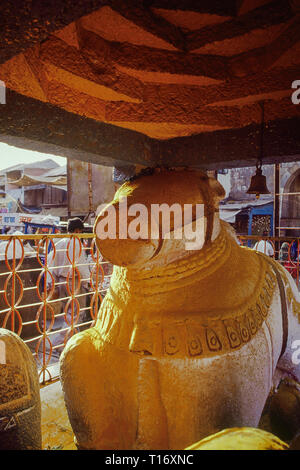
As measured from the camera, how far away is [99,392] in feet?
4.74

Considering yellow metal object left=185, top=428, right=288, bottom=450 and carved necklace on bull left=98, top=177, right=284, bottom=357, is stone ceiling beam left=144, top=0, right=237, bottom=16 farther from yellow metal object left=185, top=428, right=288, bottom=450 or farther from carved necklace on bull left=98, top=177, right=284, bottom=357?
yellow metal object left=185, top=428, right=288, bottom=450

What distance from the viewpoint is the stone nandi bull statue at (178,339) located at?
1198 mm

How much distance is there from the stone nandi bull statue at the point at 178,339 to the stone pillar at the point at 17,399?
1.29 ft

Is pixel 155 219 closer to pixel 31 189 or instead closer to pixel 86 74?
pixel 86 74

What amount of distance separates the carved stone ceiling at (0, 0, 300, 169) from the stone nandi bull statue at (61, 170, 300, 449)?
52 centimetres

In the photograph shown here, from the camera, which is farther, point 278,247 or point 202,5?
point 278,247

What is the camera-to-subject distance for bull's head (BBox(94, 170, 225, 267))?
1316 mm

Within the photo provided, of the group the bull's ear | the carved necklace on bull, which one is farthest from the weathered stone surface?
the bull's ear

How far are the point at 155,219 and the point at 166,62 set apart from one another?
77 centimetres

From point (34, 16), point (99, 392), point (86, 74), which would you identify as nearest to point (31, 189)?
point (86, 74)

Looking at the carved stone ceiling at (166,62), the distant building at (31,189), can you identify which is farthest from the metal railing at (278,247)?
the distant building at (31,189)

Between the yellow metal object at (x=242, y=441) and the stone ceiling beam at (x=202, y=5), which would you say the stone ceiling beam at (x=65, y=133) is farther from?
the yellow metal object at (x=242, y=441)
